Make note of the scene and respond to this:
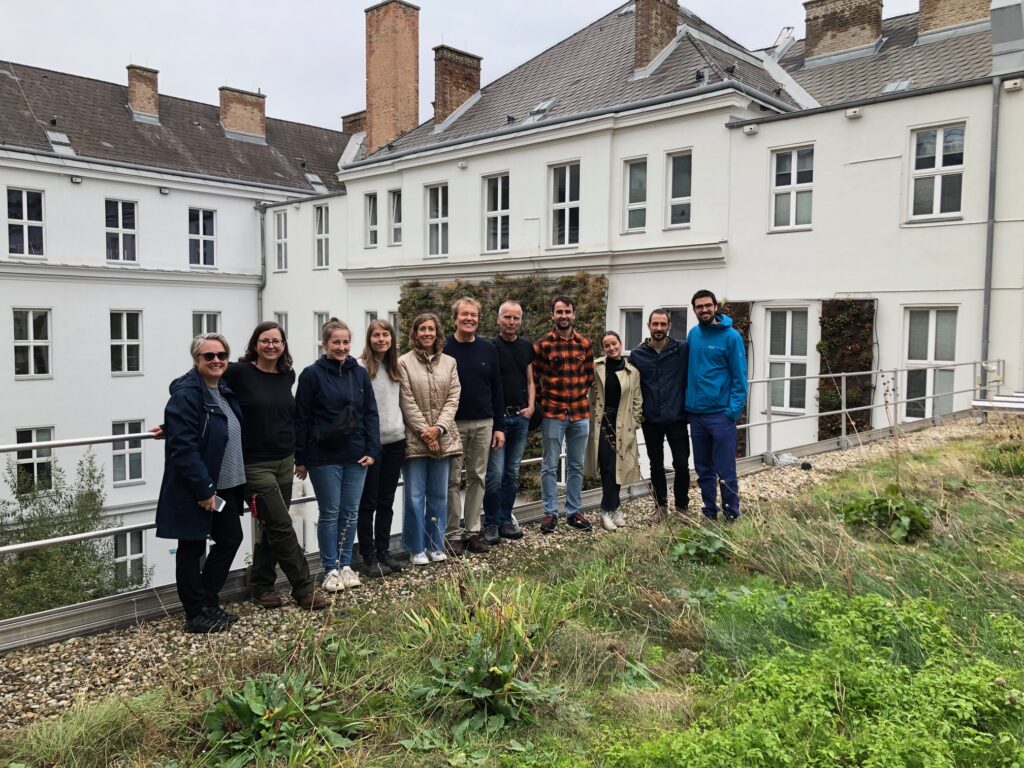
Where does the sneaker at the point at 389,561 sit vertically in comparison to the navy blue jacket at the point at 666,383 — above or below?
below

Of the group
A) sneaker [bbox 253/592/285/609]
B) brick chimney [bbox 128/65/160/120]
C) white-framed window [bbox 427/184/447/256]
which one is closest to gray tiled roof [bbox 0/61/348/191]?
brick chimney [bbox 128/65/160/120]

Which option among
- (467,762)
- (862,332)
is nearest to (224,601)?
(467,762)

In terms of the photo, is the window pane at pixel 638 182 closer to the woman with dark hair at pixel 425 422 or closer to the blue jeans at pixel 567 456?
the blue jeans at pixel 567 456

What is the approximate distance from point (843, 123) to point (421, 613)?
1545cm

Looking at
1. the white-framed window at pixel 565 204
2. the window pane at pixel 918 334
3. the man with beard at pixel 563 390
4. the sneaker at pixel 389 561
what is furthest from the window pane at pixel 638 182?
the sneaker at pixel 389 561

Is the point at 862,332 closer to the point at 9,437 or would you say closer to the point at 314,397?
the point at 314,397

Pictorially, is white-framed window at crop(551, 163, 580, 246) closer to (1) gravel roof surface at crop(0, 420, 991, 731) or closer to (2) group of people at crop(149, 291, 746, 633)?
(2) group of people at crop(149, 291, 746, 633)

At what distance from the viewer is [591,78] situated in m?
22.7

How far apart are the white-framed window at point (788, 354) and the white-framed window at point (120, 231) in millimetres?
21640

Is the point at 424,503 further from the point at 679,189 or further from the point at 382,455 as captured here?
the point at 679,189

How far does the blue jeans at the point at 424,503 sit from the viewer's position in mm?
6371

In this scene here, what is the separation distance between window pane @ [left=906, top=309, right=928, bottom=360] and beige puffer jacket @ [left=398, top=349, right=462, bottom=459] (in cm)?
1295

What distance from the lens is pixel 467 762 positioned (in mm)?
3369

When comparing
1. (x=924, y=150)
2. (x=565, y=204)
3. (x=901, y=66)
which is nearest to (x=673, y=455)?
(x=924, y=150)
